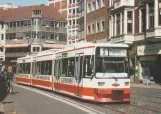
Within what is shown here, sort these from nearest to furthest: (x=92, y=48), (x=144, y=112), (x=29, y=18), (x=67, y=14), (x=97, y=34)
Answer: (x=144, y=112), (x=92, y=48), (x=97, y=34), (x=29, y=18), (x=67, y=14)

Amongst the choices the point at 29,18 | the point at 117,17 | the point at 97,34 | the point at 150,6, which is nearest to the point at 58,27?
the point at 29,18

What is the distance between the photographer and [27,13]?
91.5m

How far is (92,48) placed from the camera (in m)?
16.9

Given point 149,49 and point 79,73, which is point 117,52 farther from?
point 149,49

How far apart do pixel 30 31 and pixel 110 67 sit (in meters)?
73.3

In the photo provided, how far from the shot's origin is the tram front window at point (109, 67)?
54.1ft

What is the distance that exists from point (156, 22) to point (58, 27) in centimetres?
5914

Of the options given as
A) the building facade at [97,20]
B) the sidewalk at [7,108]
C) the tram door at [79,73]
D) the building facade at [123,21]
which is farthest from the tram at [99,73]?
the building facade at [97,20]

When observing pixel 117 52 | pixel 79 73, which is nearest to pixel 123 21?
pixel 79 73

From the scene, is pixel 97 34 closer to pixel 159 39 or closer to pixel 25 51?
pixel 159 39

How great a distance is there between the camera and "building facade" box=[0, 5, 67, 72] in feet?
291

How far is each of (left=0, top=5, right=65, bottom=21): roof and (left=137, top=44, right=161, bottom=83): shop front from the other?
54263 mm

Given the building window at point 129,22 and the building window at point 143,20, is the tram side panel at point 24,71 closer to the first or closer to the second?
the building window at point 129,22

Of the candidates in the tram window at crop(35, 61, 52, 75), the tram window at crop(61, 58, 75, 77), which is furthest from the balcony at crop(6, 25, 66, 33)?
the tram window at crop(61, 58, 75, 77)
